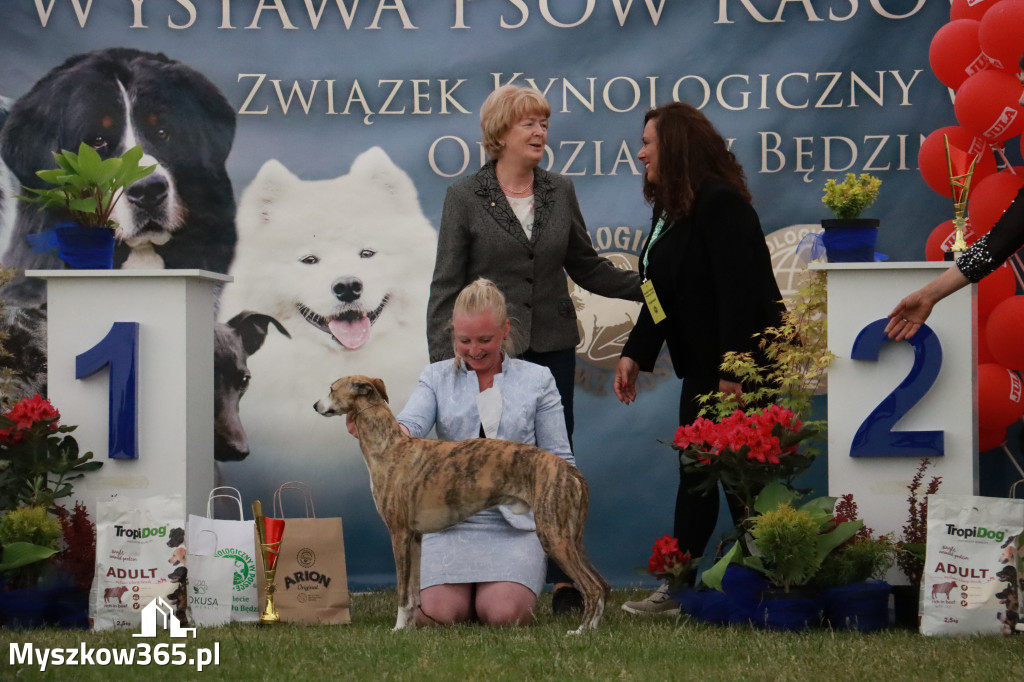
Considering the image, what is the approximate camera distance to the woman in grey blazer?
15.2ft

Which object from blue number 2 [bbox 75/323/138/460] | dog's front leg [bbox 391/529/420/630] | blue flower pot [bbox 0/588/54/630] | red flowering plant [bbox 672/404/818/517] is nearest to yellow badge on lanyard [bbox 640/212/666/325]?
red flowering plant [bbox 672/404/818/517]

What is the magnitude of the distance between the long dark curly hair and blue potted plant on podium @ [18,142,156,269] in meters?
1.93

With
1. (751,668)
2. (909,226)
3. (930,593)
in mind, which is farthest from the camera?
(909,226)

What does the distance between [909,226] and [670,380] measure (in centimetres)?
130

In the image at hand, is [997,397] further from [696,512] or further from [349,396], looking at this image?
[349,396]

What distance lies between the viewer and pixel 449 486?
3.93 m

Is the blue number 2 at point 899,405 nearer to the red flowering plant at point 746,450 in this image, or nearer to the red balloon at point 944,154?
the red flowering plant at point 746,450

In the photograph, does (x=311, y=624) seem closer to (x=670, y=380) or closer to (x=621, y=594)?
(x=621, y=594)

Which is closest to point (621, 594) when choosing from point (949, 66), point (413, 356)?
point (413, 356)

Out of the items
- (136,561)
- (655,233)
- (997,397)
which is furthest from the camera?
(997,397)

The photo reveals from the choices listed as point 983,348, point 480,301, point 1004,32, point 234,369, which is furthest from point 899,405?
point 234,369

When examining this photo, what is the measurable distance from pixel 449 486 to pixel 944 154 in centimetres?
269

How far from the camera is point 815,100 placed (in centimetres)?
570

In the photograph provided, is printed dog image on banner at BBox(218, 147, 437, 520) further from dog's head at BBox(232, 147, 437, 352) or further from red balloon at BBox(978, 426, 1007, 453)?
red balloon at BBox(978, 426, 1007, 453)
